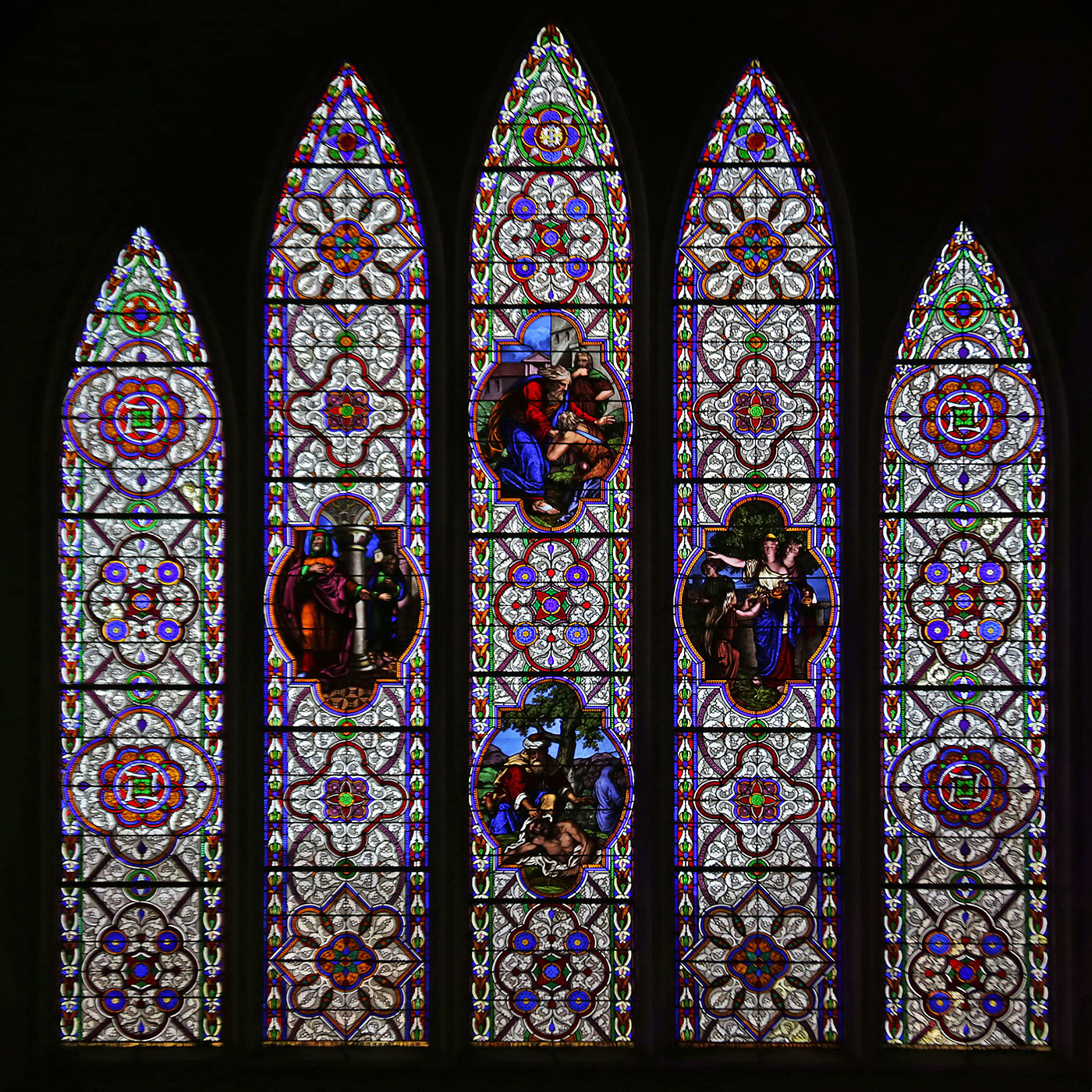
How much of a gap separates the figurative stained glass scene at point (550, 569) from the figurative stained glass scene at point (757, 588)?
1.11ft

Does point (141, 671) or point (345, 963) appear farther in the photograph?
point (141, 671)

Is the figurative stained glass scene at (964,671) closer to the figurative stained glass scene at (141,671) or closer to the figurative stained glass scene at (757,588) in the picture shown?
the figurative stained glass scene at (757,588)

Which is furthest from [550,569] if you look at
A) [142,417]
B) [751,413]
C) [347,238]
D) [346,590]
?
[142,417]

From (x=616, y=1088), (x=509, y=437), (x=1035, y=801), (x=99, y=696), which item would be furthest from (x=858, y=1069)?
(x=99, y=696)

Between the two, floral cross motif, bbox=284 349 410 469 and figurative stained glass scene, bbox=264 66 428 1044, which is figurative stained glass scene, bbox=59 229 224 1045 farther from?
floral cross motif, bbox=284 349 410 469

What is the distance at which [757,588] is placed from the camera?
609 cm

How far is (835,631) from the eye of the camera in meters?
6.10

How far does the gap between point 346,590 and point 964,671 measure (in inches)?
122

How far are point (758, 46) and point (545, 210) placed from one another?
52.4 inches

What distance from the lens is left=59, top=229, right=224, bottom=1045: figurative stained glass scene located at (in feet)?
19.7

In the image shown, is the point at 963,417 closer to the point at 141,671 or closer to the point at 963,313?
the point at 963,313

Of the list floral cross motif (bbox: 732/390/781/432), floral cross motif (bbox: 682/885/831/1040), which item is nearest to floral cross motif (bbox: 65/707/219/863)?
floral cross motif (bbox: 682/885/831/1040)

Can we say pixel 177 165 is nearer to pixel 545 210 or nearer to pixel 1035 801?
pixel 545 210

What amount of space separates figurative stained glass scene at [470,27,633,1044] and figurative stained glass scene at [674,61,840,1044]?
1.11ft
